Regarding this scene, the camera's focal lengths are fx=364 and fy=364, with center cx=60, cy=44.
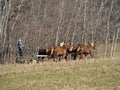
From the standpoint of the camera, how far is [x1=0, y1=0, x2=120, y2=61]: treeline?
33375mm

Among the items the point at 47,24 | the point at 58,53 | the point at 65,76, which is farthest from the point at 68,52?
the point at 47,24

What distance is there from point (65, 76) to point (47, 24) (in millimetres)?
18959

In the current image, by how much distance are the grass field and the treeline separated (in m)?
13.2

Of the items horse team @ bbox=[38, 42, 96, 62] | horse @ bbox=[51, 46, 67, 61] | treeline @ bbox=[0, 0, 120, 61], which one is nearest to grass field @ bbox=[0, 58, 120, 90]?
horse @ bbox=[51, 46, 67, 61]

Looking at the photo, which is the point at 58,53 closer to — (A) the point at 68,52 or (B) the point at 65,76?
(A) the point at 68,52

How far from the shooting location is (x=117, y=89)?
1498 centimetres

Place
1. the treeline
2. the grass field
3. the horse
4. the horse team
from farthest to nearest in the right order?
the treeline
the horse team
the horse
the grass field

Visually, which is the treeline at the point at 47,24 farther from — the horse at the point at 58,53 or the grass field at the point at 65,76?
the grass field at the point at 65,76

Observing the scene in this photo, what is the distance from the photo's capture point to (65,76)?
17.0m

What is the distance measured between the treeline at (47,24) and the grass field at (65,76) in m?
13.2

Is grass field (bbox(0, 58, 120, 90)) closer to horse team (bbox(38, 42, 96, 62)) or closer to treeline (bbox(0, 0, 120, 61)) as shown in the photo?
horse team (bbox(38, 42, 96, 62))

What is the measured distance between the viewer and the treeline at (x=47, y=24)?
109 ft

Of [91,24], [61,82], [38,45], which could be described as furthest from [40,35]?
[61,82]

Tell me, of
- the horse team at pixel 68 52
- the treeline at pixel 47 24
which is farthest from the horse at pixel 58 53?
the treeline at pixel 47 24
